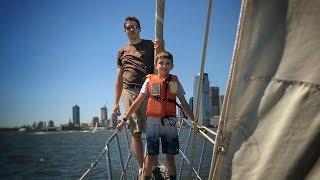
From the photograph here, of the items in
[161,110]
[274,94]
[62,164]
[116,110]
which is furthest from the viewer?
[62,164]

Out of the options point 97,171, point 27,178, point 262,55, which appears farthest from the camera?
A: point 27,178

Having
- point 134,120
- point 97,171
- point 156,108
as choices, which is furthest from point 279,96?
point 97,171

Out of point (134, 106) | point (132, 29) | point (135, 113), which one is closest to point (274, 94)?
point (134, 106)

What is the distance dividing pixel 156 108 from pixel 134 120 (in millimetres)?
1055

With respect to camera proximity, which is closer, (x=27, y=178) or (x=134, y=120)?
(x=134, y=120)

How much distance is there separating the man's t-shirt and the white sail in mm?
3805

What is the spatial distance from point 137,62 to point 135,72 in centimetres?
16

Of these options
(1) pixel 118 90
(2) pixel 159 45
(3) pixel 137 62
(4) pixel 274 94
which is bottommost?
(4) pixel 274 94

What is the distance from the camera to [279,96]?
1.73m

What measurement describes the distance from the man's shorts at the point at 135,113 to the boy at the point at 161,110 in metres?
0.84

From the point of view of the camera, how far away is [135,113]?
18.0 ft

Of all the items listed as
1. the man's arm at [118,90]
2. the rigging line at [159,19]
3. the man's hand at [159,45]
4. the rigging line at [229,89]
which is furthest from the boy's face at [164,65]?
the rigging line at [229,89]

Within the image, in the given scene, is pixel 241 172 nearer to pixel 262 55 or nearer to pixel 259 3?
pixel 262 55

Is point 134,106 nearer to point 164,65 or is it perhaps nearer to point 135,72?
point 164,65
